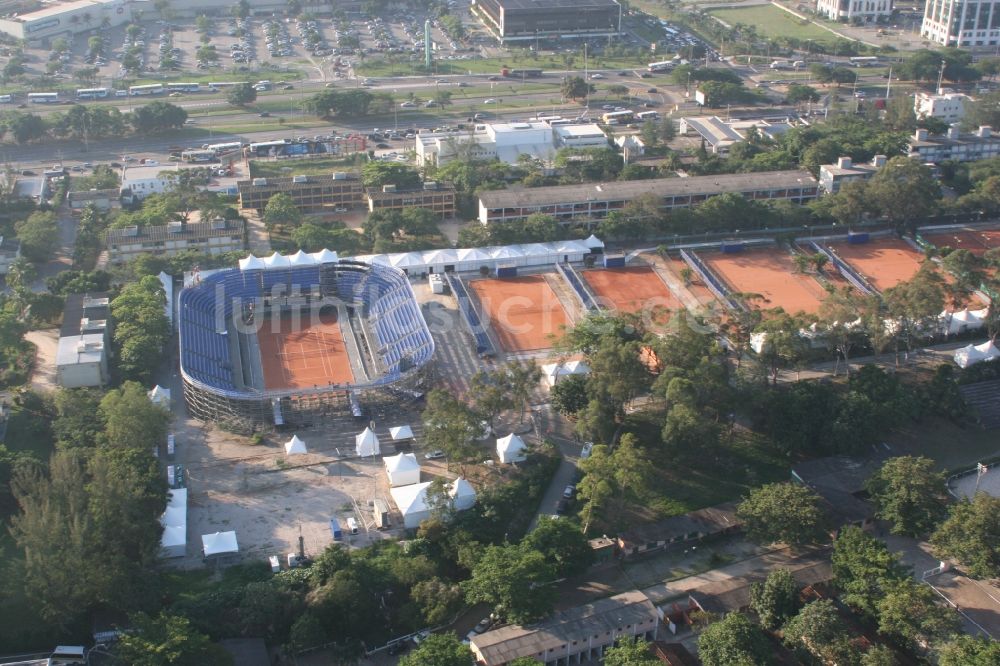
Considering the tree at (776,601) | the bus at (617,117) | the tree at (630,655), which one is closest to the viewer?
the tree at (630,655)

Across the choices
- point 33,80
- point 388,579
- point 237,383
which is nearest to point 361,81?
point 33,80

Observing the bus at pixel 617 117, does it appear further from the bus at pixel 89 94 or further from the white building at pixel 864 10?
the white building at pixel 864 10

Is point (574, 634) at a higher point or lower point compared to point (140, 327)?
lower

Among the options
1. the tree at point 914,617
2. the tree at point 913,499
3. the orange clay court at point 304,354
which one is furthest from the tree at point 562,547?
the orange clay court at point 304,354

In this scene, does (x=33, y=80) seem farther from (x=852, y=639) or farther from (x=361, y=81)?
(x=852, y=639)

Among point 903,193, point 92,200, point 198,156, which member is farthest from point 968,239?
point 92,200

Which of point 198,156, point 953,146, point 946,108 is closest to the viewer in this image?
point 953,146

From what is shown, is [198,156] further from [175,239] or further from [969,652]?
[969,652]
